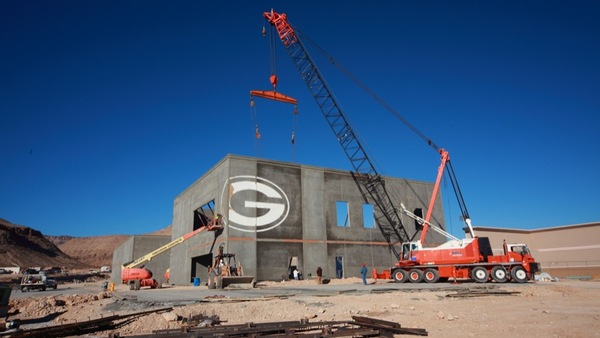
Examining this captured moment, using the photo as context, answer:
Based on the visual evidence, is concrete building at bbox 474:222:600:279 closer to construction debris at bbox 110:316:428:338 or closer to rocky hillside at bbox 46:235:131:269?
construction debris at bbox 110:316:428:338

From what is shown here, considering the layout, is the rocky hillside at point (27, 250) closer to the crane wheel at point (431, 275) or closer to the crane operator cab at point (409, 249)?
the crane operator cab at point (409, 249)

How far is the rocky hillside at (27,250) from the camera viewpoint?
106875mm

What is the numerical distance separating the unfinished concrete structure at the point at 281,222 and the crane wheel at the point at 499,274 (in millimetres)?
15581

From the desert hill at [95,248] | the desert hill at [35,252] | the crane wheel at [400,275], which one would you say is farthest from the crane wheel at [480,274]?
the desert hill at [95,248]

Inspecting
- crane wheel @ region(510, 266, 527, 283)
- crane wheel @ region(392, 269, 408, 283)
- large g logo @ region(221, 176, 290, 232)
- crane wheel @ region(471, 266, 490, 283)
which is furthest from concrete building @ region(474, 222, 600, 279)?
large g logo @ region(221, 176, 290, 232)

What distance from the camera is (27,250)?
384 feet

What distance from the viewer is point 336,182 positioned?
138ft

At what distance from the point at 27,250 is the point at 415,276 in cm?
12736

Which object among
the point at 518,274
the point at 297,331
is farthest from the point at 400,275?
the point at 297,331

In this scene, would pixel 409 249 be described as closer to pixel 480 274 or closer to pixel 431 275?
pixel 431 275

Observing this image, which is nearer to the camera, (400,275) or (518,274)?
(518,274)

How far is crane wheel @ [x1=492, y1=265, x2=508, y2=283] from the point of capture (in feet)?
85.9

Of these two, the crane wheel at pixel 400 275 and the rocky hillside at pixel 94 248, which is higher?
the rocky hillside at pixel 94 248

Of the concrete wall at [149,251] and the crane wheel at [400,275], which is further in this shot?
the concrete wall at [149,251]
